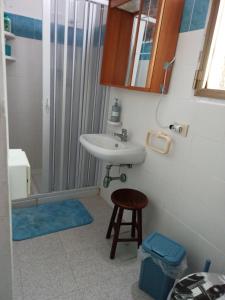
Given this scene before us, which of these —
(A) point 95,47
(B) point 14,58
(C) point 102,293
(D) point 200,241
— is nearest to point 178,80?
(A) point 95,47

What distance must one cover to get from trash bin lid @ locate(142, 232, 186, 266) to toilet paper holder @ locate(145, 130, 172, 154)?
63 centimetres

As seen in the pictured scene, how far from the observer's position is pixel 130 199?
73.0 inches

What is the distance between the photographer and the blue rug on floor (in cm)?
198

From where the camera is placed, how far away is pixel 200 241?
152 cm

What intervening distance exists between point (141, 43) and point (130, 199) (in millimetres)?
1281

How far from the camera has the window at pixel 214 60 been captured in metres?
1.32

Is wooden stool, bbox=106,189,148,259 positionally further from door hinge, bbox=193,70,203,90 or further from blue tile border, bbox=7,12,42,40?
blue tile border, bbox=7,12,42,40

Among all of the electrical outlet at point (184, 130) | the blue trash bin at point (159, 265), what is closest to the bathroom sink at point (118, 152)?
the electrical outlet at point (184, 130)

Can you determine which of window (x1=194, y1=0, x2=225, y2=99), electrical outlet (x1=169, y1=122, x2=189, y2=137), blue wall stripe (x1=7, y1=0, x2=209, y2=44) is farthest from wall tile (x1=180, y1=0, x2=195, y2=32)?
electrical outlet (x1=169, y1=122, x2=189, y2=137)

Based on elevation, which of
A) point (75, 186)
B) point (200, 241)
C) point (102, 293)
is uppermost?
point (200, 241)

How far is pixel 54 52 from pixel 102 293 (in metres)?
1.96

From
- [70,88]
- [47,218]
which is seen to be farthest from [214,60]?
[47,218]

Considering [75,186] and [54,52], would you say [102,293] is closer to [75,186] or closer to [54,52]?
[75,186]

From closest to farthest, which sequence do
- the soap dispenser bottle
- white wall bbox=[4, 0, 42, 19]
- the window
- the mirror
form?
1. the window
2. the mirror
3. the soap dispenser bottle
4. white wall bbox=[4, 0, 42, 19]
